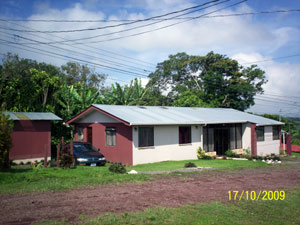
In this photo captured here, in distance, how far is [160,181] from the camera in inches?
448

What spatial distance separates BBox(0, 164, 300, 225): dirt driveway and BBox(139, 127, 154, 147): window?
5981 mm

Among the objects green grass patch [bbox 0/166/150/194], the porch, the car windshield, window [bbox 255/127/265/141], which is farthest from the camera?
window [bbox 255/127/265/141]

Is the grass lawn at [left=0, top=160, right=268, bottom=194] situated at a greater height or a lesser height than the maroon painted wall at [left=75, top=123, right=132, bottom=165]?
lesser

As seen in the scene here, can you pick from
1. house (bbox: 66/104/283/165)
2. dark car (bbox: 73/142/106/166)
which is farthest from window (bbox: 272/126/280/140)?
dark car (bbox: 73/142/106/166)

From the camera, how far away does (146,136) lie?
1791cm

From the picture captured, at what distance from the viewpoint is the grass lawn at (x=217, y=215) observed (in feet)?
20.6

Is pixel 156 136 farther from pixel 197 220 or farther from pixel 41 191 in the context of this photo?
pixel 197 220

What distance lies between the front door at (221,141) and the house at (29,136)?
13482mm

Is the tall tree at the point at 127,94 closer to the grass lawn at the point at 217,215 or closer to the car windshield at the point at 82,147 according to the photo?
the car windshield at the point at 82,147

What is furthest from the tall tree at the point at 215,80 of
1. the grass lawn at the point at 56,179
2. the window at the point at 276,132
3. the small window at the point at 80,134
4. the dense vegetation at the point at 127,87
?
the grass lawn at the point at 56,179

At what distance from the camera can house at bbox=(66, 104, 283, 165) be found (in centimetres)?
1739

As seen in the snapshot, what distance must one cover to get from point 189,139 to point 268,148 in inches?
418
